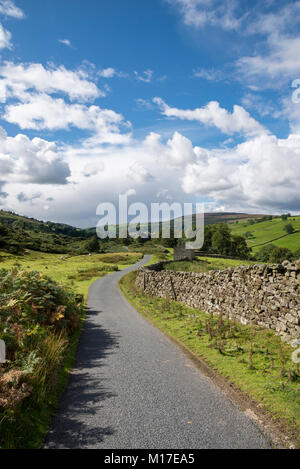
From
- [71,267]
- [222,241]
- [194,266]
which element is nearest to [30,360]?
[194,266]

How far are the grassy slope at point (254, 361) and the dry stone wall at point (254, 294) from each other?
1.99ft

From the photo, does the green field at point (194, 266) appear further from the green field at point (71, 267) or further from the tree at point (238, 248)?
the tree at point (238, 248)

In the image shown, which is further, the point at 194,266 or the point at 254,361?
the point at 194,266

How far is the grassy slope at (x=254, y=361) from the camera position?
631 centimetres

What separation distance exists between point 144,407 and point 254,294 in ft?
25.6

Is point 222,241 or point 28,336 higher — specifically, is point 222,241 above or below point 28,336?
above

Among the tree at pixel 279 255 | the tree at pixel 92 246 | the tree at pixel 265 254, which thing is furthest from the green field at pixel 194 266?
the tree at pixel 92 246

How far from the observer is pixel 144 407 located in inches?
249

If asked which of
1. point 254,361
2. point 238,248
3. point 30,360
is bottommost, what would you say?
point 254,361

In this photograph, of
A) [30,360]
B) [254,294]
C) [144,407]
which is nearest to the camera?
[144,407]

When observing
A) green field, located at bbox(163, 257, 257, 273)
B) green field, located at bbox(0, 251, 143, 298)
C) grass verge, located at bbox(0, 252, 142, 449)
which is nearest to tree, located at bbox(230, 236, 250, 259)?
green field, located at bbox(0, 251, 143, 298)

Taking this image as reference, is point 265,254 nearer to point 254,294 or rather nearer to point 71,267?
point 71,267

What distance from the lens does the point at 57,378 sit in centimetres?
751

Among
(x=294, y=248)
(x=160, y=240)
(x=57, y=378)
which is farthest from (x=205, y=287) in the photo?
(x=160, y=240)
